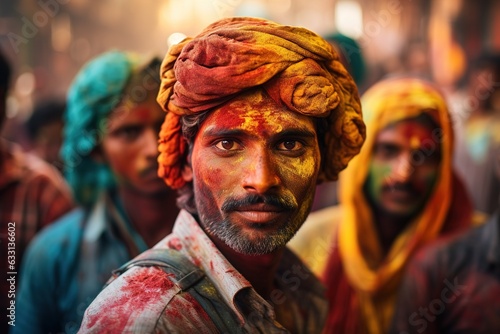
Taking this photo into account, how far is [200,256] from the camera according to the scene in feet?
6.26

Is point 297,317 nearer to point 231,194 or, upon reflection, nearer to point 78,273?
point 231,194

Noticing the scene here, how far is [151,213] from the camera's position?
9.40 ft

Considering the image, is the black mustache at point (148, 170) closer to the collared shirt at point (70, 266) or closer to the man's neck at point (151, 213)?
the man's neck at point (151, 213)

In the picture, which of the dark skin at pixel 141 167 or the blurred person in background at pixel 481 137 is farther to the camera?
the blurred person in background at pixel 481 137

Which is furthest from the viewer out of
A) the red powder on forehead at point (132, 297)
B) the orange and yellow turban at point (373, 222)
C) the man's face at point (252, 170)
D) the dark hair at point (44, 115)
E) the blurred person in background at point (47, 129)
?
the dark hair at point (44, 115)

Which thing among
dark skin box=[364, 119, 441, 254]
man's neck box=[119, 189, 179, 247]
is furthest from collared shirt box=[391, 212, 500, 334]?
man's neck box=[119, 189, 179, 247]

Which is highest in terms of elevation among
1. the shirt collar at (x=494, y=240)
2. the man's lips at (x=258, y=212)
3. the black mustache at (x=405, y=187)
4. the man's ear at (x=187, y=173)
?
the man's ear at (x=187, y=173)

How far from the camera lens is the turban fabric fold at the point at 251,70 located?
175 cm

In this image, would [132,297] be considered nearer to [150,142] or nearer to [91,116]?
[150,142]

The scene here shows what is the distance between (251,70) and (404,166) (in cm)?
193

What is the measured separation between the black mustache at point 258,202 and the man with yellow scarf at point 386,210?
174 centimetres

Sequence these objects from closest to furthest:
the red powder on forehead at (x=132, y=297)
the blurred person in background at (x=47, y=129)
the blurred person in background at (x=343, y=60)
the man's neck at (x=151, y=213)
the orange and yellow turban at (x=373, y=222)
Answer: the red powder on forehead at (x=132, y=297) → the man's neck at (x=151, y=213) → the orange and yellow turban at (x=373, y=222) → the blurred person in background at (x=343, y=60) → the blurred person in background at (x=47, y=129)

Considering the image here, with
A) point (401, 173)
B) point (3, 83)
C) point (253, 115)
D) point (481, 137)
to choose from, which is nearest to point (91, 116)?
point (3, 83)

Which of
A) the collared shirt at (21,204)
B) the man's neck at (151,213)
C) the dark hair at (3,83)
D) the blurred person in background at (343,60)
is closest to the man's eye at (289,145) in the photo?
the man's neck at (151,213)
